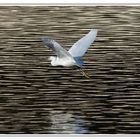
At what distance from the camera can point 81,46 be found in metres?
2.76

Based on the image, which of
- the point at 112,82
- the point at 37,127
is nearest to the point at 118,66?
the point at 112,82

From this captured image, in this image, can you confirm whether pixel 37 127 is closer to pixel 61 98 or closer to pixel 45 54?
pixel 61 98

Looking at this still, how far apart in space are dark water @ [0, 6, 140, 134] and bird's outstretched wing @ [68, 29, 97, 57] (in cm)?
11

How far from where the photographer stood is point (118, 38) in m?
3.07

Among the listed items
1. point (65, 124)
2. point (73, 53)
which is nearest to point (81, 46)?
point (73, 53)

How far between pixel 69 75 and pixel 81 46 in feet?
0.46

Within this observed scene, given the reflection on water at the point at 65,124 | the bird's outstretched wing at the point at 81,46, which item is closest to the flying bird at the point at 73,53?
the bird's outstretched wing at the point at 81,46

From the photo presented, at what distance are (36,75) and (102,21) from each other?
43 cm

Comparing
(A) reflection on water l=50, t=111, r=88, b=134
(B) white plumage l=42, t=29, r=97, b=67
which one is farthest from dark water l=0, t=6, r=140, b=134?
(B) white plumage l=42, t=29, r=97, b=67

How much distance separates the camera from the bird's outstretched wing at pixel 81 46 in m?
2.73

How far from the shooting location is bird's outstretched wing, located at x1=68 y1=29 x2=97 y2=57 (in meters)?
2.73

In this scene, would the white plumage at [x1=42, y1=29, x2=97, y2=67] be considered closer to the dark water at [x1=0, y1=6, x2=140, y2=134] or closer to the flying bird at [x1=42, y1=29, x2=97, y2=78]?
the flying bird at [x1=42, y1=29, x2=97, y2=78]

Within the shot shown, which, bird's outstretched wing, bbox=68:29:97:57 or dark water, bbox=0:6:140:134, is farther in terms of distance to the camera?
bird's outstretched wing, bbox=68:29:97:57

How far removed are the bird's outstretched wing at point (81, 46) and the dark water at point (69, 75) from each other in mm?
114
